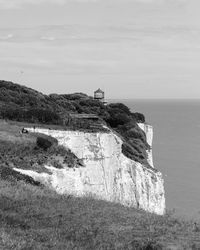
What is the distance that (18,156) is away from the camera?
2522cm

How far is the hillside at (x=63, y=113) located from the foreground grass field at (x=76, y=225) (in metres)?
22.0

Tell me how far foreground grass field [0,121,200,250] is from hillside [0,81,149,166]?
21961mm

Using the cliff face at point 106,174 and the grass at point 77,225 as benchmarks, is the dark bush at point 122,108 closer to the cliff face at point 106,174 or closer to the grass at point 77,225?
the cliff face at point 106,174

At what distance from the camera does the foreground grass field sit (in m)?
11.1

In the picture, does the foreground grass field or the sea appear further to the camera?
the sea

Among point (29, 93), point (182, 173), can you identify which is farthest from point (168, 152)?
point (29, 93)

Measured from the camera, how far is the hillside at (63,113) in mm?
43031

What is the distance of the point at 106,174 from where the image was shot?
35000 millimetres

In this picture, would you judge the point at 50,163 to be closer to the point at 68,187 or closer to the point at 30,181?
the point at 68,187

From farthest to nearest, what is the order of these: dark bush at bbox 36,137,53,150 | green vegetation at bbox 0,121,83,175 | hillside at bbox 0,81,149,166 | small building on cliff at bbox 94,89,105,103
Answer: small building on cliff at bbox 94,89,105,103 → hillside at bbox 0,81,149,166 → dark bush at bbox 36,137,53,150 → green vegetation at bbox 0,121,83,175

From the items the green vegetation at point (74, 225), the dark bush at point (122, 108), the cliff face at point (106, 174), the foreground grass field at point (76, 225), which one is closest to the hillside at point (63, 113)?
the dark bush at point (122, 108)

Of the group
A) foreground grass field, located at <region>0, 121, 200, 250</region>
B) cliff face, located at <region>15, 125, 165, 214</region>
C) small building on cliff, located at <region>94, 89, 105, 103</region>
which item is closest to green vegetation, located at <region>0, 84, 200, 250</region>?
foreground grass field, located at <region>0, 121, 200, 250</region>

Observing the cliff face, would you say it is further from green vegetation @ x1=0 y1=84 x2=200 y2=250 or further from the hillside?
green vegetation @ x1=0 y1=84 x2=200 y2=250

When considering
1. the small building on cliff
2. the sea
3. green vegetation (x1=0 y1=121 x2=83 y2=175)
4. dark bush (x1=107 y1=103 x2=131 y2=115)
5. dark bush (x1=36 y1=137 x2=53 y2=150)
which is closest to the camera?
green vegetation (x1=0 y1=121 x2=83 y2=175)
